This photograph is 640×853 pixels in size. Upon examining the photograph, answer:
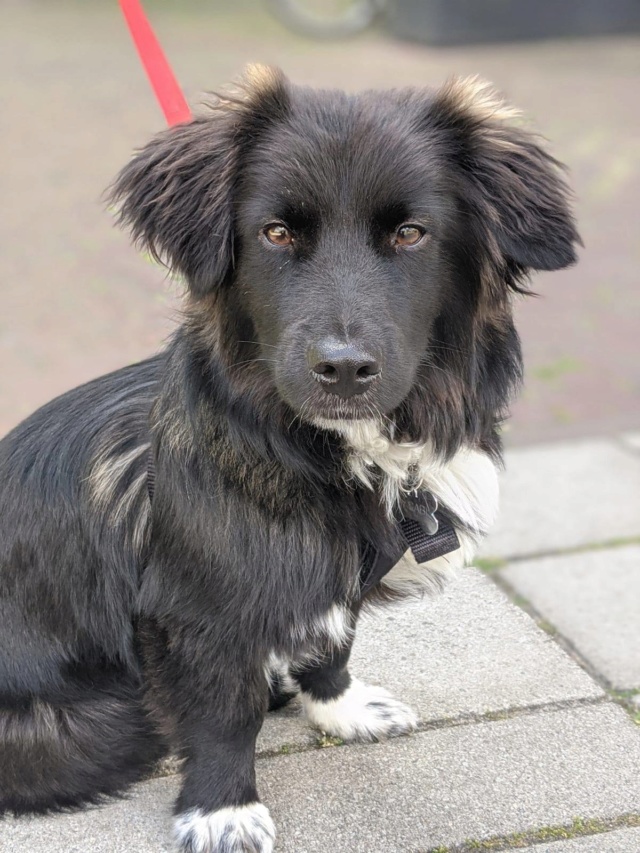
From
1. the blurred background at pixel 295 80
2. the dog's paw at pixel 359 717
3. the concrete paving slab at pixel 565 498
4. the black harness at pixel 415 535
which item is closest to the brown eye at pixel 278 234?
the black harness at pixel 415 535

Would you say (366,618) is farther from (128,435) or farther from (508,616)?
(128,435)

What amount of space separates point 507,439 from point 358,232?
11.8 ft

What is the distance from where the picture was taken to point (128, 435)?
2.46 m

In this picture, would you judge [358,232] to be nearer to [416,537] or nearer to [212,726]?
[416,537]

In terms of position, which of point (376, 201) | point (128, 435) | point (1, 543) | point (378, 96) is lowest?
point (1, 543)

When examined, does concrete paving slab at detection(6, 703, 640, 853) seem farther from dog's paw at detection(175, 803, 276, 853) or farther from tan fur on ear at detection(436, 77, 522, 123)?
tan fur on ear at detection(436, 77, 522, 123)

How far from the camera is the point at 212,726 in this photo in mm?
2299

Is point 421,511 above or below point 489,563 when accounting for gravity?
above

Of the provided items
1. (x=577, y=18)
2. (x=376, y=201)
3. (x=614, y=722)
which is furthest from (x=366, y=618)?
(x=577, y=18)

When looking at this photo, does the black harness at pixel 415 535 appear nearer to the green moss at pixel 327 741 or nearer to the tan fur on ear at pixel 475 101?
the green moss at pixel 327 741

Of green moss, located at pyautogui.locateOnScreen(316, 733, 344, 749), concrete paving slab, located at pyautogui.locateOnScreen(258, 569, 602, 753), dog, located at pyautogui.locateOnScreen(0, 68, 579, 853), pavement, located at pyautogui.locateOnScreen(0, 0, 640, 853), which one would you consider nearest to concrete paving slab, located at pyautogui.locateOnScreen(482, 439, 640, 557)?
pavement, located at pyautogui.locateOnScreen(0, 0, 640, 853)

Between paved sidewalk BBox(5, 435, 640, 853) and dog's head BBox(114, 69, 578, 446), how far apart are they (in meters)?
0.97

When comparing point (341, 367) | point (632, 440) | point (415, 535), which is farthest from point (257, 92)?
point (632, 440)

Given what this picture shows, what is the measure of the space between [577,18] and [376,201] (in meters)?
9.08
